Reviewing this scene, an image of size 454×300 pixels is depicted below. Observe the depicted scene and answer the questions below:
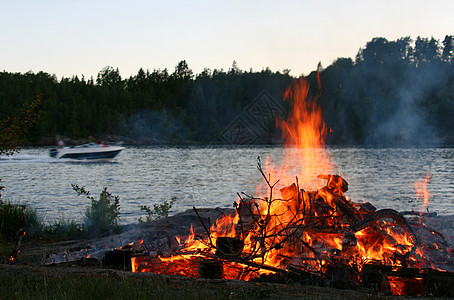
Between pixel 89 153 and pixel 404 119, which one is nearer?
pixel 89 153

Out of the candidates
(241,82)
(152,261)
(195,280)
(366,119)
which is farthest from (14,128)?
(241,82)

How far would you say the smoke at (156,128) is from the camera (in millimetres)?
140500

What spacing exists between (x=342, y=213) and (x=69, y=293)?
544 centimetres

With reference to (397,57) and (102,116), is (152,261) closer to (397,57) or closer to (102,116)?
(102,116)

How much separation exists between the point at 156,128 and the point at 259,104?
1504 inches

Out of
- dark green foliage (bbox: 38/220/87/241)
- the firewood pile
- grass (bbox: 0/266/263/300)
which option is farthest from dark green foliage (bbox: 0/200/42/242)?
grass (bbox: 0/266/263/300)

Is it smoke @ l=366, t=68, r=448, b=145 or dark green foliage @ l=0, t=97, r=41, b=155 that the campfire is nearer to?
dark green foliage @ l=0, t=97, r=41, b=155

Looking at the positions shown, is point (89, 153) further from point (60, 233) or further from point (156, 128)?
point (156, 128)

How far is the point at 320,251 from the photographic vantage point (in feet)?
25.7

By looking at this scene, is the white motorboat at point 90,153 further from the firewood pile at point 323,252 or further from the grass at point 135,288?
the grass at point 135,288

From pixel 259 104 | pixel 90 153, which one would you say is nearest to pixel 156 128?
pixel 259 104

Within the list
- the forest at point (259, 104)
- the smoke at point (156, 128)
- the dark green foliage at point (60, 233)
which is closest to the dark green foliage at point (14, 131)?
the dark green foliage at point (60, 233)

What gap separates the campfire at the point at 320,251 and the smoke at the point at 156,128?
432 feet

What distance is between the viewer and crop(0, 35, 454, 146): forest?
405 ft
